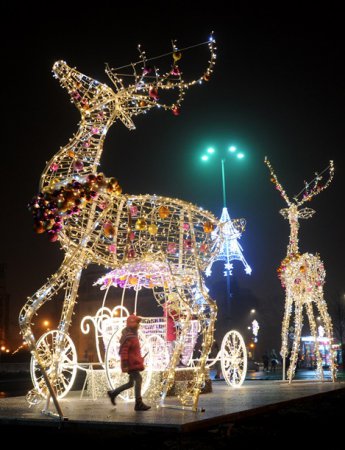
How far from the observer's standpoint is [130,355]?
833 centimetres

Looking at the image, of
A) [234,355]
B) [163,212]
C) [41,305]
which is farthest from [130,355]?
[234,355]

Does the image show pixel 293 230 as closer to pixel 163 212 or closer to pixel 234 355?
pixel 234 355

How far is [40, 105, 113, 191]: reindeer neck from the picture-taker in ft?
26.4

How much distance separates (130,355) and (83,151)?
3.21 meters

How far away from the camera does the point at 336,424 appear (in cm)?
823

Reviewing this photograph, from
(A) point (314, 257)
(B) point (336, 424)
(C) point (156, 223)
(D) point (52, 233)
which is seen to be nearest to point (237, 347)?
(A) point (314, 257)

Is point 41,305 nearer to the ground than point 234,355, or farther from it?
farther from it

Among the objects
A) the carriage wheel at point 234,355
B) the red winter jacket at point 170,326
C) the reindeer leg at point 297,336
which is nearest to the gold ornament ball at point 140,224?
the red winter jacket at point 170,326

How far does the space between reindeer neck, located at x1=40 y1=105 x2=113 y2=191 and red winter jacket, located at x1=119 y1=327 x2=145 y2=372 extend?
2629 mm

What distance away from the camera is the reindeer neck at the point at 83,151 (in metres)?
8.04

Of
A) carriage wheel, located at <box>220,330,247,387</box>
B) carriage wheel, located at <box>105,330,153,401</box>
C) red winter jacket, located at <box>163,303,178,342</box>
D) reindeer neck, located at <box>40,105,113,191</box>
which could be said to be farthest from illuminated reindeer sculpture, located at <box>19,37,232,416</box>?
carriage wheel, located at <box>220,330,247,387</box>

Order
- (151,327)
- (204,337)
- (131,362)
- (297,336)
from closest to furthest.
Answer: (204,337) → (131,362) → (151,327) → (297,336)

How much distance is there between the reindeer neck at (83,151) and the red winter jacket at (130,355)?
8.63 feet

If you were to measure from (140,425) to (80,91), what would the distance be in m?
5.00
